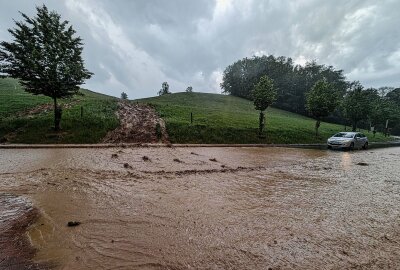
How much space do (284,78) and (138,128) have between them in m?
60.8

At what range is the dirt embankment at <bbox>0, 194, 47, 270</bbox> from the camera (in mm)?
2936

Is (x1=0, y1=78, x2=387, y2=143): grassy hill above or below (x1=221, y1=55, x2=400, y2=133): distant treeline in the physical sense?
below

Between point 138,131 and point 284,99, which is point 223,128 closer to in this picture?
point 138,131

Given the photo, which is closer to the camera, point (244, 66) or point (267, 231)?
point (267, 231)

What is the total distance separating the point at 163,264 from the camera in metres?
3.03

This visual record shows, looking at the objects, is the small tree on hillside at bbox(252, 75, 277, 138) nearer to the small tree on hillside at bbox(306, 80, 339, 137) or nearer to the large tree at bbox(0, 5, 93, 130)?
the small tree on hillside at bbox(306, 80, 339, 137)

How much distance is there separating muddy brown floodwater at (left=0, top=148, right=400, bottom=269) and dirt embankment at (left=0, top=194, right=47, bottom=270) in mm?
19

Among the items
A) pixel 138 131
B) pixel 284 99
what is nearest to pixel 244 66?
pixel 284 99

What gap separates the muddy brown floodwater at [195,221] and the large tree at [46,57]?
37.6 ft

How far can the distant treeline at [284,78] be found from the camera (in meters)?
68.3

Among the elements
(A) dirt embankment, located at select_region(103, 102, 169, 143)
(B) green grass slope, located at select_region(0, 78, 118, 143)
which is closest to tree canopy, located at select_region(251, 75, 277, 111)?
(A) dirt embankment, located at select_region(103, 102, 169, 143)

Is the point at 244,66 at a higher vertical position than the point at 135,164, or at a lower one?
higher

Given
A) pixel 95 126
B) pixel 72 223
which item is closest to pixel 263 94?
pixel 95 126

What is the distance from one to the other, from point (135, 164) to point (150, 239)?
6.40 m
